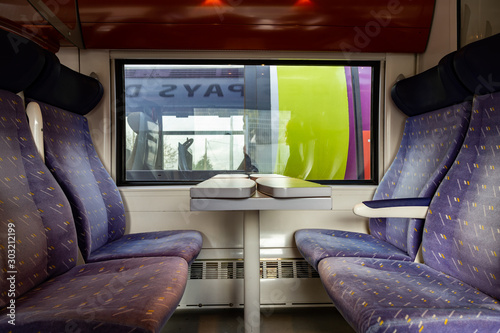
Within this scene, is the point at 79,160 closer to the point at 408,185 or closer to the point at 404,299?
the point at 404,299

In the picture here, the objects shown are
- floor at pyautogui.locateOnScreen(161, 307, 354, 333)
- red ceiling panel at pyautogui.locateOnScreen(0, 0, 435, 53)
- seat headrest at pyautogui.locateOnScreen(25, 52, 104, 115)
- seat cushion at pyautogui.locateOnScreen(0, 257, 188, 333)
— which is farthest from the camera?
red ceiling panel at pyautogui.locateOnScreen(0, 0, 435, 53)

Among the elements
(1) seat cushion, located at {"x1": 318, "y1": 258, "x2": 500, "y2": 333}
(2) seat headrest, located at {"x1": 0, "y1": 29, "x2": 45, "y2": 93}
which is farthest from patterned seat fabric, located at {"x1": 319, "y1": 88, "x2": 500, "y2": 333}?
(2) seat headrest, located at {"x1": 0, "y1": 29, "x2": 45, "y2": 93}

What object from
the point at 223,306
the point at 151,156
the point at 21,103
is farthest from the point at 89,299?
the point at 151,156

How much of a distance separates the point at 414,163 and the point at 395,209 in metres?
0.51

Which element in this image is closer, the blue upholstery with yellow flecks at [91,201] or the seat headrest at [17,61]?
the seat headrest at [17,61]

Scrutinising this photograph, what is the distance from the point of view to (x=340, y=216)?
8.06 ft

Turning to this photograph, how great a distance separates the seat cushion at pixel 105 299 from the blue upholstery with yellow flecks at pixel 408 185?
2.67ft

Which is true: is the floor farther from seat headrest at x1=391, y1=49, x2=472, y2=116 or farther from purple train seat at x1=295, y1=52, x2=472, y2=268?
seat headrest at x1=391, y1=49, x2=472, y2=116

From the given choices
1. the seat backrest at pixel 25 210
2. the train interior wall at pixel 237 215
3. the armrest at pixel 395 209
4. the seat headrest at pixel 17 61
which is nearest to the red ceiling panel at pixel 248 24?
the train interior wall at pixel 237 215

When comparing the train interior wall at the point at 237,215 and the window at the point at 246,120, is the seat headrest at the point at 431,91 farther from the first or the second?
the window at the point at 246,120

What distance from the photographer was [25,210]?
1.24 meters

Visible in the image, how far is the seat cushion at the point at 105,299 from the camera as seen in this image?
873 millimetres

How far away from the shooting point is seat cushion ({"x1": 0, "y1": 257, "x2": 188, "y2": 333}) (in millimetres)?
873

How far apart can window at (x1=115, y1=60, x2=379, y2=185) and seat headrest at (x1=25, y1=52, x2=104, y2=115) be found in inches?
13.6
